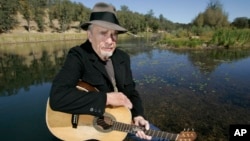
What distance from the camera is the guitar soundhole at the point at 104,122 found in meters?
3.40

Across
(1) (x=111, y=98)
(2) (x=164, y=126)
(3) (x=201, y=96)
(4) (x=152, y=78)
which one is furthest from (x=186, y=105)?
(1) (x=111, y=98)

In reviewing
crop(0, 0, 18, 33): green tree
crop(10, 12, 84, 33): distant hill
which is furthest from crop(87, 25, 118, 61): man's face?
crop(10, 12, 84, 33): distant hill

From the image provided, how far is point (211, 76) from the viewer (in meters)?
16.1

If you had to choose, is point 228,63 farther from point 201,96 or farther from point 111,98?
point 111,98

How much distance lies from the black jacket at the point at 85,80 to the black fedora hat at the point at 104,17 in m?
0.39

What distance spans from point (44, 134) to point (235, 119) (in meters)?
6.87

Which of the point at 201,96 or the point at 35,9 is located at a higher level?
the point at 35,9

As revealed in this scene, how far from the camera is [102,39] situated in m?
3.30

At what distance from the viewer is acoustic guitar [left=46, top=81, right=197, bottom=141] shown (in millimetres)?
3357

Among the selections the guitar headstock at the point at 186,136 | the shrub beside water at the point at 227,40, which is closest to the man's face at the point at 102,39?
the guitar headstock at the point at 186,136

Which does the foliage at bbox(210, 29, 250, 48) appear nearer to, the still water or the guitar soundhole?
the still water

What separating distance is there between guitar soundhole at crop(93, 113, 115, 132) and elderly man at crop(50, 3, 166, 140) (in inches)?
7.5

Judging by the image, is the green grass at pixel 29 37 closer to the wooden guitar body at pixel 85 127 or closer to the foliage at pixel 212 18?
the foliage at pixel 212 18

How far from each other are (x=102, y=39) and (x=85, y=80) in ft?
2.03
